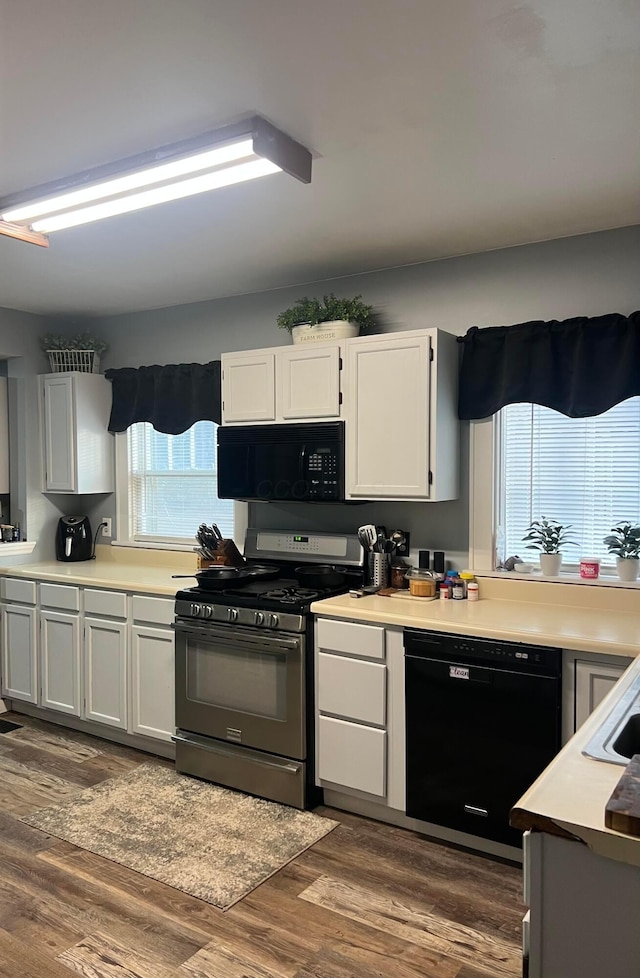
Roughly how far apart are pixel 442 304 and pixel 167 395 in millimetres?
1882

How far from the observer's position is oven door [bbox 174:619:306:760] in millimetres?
3217

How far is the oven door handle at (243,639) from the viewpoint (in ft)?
10.6

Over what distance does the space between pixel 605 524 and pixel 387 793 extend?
1.51 meters

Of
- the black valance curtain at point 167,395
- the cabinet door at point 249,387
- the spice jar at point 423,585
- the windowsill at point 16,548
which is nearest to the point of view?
the spice jar at point 423,585

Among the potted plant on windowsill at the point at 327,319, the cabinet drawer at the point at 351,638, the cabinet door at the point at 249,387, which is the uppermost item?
the potted plant on windowsill at the point at 327,319

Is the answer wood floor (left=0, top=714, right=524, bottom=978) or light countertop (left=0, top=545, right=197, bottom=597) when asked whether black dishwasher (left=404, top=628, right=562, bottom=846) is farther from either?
light countertop (left=0, top=545, right=197, bottom=597)

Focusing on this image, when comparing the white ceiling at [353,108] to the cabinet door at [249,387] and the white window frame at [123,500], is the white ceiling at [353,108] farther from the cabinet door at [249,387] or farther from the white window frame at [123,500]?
the white window frame at [123,500]

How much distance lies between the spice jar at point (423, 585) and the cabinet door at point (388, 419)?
0.40m

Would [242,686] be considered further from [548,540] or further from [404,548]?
[548,540]

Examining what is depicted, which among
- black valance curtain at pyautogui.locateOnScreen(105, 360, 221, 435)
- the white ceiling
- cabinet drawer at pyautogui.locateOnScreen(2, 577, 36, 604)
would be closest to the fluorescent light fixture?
the white ceiling

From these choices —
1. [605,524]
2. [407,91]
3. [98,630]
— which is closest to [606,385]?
[605,524]

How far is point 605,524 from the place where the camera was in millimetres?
3211

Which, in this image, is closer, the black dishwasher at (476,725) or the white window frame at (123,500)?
the black dishwasher at (476,725)

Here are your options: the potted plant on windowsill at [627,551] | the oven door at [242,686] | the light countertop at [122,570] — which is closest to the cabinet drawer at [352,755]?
the oven door at [242,686]
